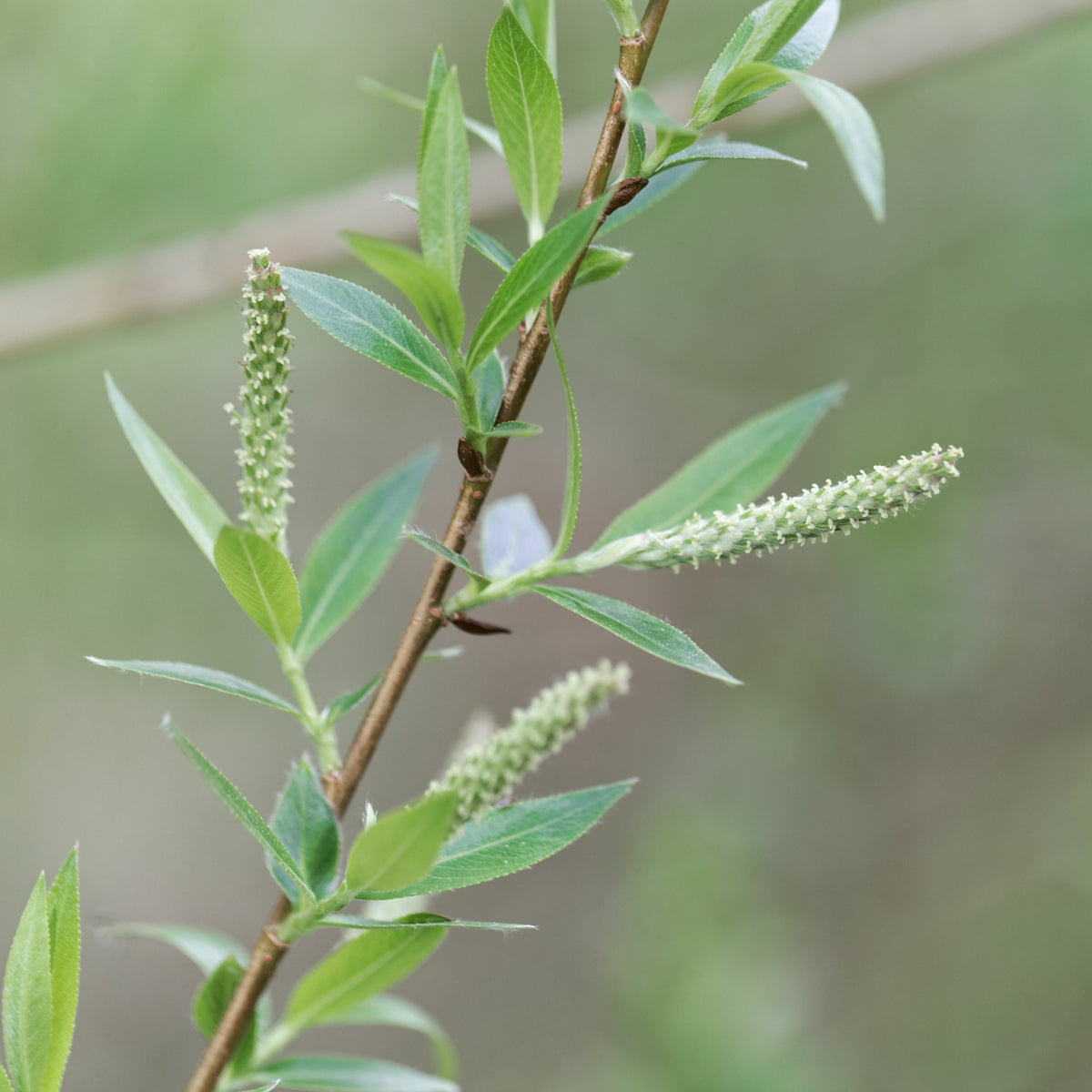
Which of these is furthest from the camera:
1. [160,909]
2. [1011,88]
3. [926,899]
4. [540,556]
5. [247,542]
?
[160,909]

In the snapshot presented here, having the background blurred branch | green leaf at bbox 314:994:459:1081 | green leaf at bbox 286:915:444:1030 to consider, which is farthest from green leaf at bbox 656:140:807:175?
the background blurred branch

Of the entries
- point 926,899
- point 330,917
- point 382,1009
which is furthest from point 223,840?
point 330,917

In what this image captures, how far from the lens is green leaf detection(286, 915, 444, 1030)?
1.95 feet

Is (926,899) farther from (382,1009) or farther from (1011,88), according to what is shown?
(382,1009)

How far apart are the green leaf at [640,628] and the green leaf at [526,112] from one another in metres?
0.19

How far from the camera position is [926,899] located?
9.37ft

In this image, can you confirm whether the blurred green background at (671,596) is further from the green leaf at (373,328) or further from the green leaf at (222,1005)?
the green leaf at (373,328)

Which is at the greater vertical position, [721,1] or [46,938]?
[721,1]

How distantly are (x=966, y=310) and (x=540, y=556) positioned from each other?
2393 millimetres

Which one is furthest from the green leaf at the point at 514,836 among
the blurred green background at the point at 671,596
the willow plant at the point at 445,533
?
the blurred green background at the point at 671,596

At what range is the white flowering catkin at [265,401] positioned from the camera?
487 mm

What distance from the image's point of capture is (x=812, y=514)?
0.51 meters

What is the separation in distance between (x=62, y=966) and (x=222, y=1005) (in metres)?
0.12

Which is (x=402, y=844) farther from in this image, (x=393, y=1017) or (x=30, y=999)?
(x=393, y=1017)
